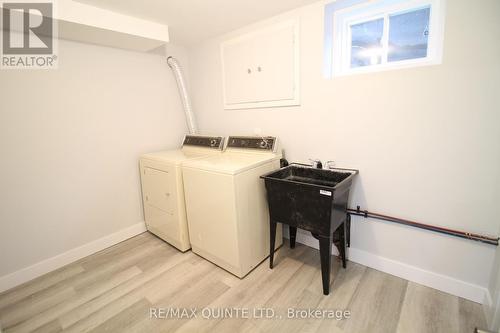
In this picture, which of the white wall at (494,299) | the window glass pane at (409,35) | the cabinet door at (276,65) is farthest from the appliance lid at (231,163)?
the white wall at (494,299)

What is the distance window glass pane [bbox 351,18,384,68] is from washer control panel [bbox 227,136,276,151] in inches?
37.4

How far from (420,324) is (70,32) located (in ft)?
11.3

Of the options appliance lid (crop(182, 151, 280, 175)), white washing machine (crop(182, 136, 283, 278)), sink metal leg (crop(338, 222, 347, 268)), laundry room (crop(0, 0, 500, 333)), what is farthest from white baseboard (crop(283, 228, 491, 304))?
appliance lid (crop(182, 151, 280, 175))

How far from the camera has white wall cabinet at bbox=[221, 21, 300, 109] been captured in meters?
2.20

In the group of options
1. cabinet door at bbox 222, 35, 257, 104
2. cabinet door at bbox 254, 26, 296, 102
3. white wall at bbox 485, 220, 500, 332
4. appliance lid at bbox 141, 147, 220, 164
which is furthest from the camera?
cabinet door at bbox 222, 35, 257, 104

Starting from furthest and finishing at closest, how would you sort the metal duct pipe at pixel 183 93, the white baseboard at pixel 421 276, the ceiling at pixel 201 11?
the metal duct pipe at pixel 183 93
the ceiling at pixel 201 11
the white baseboard at pixel 421 276

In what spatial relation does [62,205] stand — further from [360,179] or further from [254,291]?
[360,179]

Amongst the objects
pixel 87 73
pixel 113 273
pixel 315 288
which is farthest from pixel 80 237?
pixel 315 288

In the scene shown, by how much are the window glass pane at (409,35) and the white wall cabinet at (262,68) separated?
759mm

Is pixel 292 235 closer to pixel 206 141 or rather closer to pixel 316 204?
pixel 316 204

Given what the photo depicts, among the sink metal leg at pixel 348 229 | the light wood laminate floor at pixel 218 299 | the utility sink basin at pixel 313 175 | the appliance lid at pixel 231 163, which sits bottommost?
the light wood laminate floor at pixel 218 299

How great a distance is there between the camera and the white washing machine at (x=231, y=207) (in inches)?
73.7

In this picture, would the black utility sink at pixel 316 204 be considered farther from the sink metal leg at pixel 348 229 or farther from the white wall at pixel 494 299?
the white wall at pixel 494 299

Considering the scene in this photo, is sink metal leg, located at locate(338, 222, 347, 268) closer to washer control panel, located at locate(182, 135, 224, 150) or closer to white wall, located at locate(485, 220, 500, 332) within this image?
white wall, located at locate(485, 220, 500, 332)
